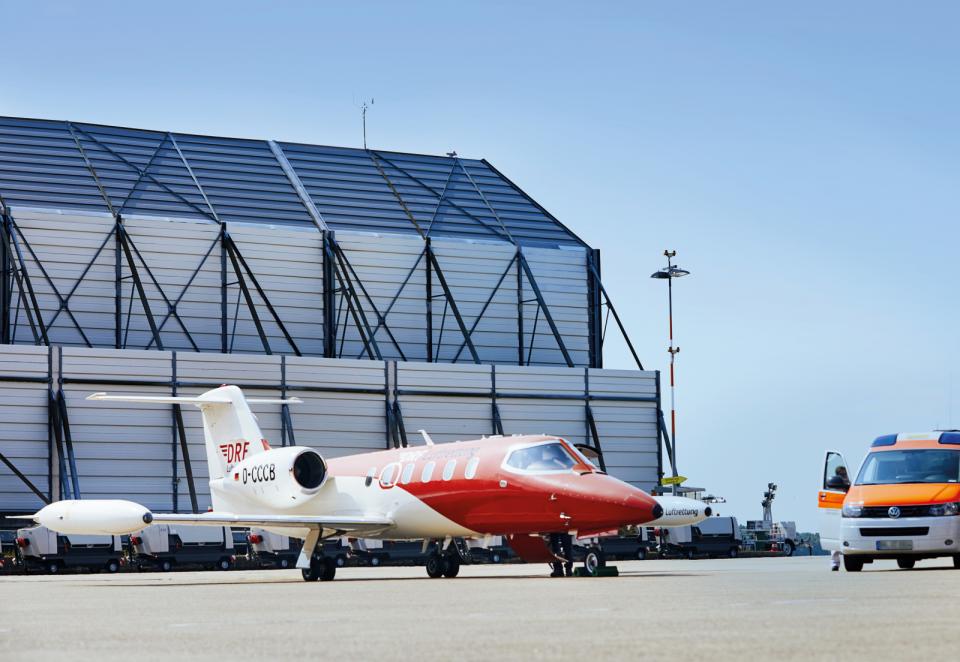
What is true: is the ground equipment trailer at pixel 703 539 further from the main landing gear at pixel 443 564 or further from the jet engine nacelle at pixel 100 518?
the jet engine nacelle at pixel 100 518

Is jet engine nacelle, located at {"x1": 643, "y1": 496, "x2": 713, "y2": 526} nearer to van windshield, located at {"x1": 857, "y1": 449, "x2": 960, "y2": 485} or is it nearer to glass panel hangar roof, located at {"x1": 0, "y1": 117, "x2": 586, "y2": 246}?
van windshield, located at {"x1": 857, "y1": 449, "x2": 960, "y2": 485}

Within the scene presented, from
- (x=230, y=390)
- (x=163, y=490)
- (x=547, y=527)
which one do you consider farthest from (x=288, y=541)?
(x=547, y=527)

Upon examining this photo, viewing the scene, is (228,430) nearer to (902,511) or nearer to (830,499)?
(830,499)

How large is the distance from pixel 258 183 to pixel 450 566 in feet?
129

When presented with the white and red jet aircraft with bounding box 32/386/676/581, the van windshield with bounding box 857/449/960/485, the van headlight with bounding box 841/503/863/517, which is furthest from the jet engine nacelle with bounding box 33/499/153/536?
the van windshield with bounding box 857/449/960/485

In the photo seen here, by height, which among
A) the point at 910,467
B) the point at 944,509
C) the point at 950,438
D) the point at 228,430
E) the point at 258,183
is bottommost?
the point at 944,509

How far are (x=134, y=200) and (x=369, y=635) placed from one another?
52.7 m

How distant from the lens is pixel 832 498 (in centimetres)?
3033

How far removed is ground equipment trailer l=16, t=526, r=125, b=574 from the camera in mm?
46938

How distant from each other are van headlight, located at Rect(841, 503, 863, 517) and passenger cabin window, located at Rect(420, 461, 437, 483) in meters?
8.53

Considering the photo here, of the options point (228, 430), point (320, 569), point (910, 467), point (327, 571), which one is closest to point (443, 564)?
point (327, 571)

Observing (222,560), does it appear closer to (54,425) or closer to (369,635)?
(54,425)

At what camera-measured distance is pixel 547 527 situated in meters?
28.3

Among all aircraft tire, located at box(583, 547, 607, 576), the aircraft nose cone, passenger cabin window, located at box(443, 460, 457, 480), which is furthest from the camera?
passenger cabin window, located at box(443, 460, 457, 480)
